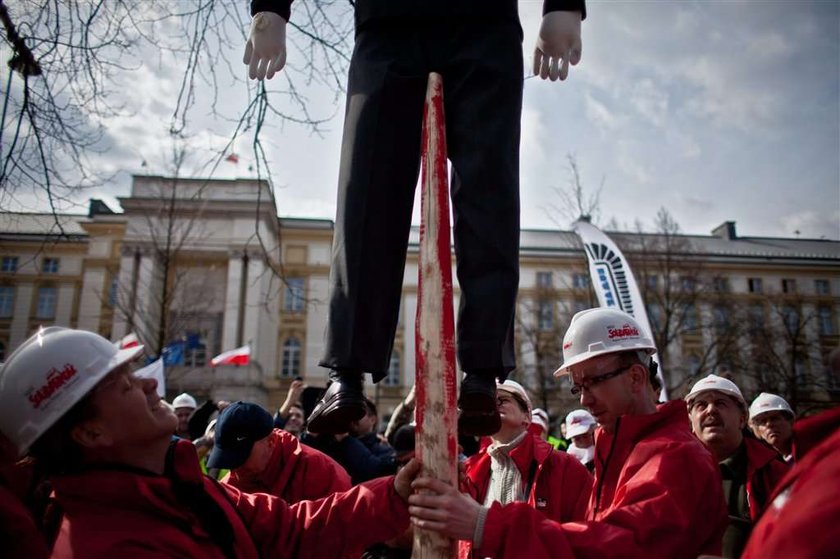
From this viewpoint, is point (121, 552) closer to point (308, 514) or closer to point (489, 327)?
point (308, 514)

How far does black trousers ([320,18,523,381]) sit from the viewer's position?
2418 mm

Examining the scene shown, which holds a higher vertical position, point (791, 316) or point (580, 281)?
point (580, 281)

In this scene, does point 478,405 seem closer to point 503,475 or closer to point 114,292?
point 503,475

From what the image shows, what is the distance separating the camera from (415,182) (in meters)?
2.64

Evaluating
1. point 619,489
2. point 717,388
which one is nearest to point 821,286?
point 717,388

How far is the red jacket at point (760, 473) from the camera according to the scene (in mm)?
4117

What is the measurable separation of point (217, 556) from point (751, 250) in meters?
67.3

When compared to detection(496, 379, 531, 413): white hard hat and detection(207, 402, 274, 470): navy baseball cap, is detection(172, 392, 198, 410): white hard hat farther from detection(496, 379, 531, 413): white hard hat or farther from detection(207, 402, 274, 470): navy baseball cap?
detection(496, 379, 531, 413): white hard hat

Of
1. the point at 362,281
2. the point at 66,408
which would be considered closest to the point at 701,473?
the point at 362,281

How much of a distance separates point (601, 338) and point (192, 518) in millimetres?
1886

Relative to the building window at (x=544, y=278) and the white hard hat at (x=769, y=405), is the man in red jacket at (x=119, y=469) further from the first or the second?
the building window at (x=544, y=278)

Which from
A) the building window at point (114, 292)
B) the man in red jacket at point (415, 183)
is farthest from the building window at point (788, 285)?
the man in red jacket at point (415, 183)

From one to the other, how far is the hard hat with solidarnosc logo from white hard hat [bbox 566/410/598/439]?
7.13 metres

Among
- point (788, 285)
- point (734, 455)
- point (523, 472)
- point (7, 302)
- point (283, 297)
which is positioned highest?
point (788, 285)
